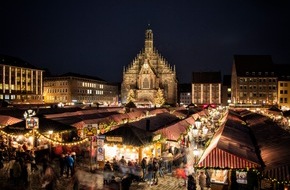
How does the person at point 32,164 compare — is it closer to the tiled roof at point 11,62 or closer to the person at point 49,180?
the person at point 49,180

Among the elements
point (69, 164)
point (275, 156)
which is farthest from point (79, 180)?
point (275, 156)

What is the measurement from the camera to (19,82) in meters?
81.9

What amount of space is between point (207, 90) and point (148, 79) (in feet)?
71.1

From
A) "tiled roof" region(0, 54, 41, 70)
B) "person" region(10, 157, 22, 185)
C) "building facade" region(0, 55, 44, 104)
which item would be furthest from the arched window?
"person" region(10, 157, 22, 185)

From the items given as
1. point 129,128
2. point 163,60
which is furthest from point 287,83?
point 129,128

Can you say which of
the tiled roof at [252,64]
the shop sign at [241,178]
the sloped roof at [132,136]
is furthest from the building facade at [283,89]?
the shop sign at [241,178]

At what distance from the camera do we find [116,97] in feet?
400

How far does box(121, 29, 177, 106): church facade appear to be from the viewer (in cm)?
9138

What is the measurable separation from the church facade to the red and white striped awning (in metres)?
76.8

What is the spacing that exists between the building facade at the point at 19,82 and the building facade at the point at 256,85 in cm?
5958

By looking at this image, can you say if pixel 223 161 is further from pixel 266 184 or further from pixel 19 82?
pixel 19 82

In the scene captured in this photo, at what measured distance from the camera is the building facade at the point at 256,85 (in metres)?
89.1

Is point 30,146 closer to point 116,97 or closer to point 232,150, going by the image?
point 232,150

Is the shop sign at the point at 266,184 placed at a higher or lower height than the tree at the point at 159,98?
lower
